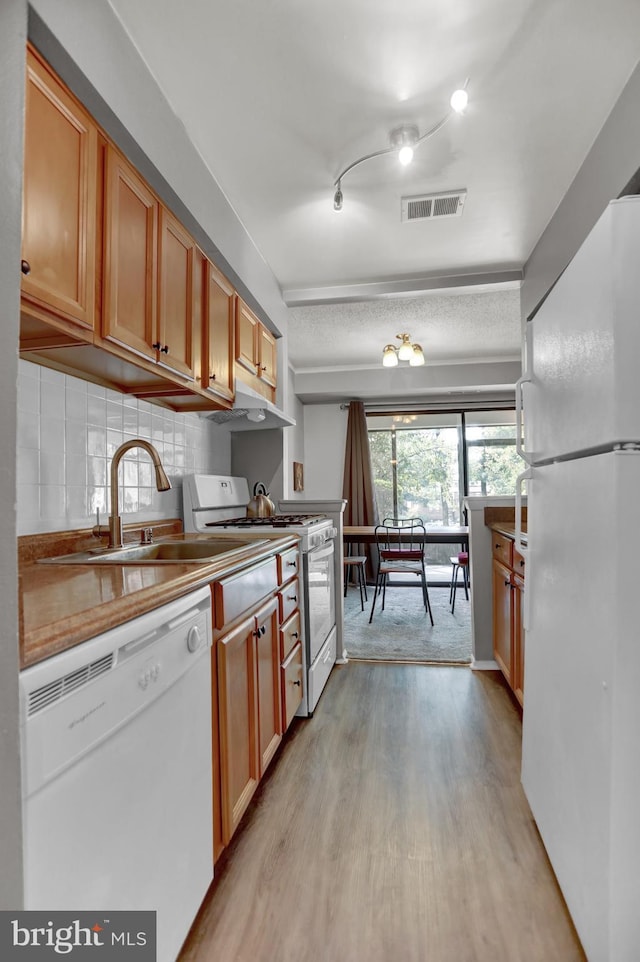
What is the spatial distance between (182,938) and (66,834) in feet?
2.03

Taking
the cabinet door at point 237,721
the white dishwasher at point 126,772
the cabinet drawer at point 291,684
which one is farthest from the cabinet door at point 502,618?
the white dishwasher at point 126,772

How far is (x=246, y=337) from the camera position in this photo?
2.80 m

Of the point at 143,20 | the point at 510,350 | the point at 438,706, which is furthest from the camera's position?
the point at 510,350

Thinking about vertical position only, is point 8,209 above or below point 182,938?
above

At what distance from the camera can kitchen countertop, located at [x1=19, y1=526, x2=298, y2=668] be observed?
0.80 meters

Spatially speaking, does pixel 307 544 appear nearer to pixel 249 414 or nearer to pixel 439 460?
pixel 249 414

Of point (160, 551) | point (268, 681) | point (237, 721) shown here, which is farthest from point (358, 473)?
point (237, 721)

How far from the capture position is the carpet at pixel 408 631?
355 centimetres

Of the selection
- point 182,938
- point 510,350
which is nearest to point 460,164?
point 182,938

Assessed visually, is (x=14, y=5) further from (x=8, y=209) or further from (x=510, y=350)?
(x=510, y=350)

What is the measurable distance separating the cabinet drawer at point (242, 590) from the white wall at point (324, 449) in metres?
4.42

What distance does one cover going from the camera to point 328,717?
255 centimetres

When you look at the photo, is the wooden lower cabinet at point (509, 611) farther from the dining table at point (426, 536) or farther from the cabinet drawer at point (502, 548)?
the dining table at point (426, 536)

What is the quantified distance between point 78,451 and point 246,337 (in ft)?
4.24
